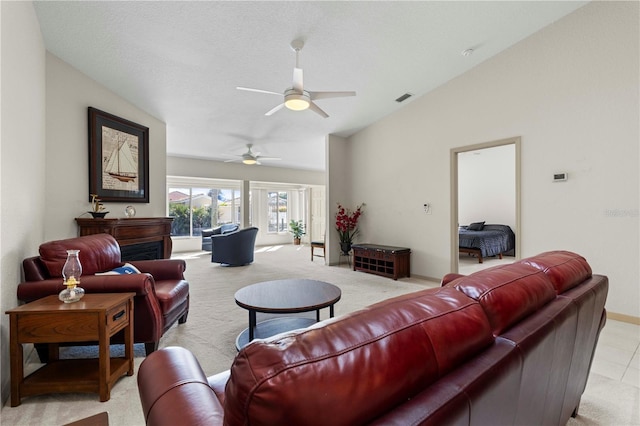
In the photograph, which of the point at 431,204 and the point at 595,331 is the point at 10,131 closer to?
the point at 595,331

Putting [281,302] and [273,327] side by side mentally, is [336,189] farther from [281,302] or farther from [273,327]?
[281,302]

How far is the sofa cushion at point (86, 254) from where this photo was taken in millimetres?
2084

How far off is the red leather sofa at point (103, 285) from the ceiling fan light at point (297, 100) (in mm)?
2079

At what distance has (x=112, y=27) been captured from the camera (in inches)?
105

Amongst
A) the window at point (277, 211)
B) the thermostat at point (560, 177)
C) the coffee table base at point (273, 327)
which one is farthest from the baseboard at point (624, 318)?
the window at point (277, 211)

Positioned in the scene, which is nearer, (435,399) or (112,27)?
(435,399)

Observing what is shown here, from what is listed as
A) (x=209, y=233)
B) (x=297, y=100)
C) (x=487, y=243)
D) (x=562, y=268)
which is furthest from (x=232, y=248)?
(x=562, y=268)

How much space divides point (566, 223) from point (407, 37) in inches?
111

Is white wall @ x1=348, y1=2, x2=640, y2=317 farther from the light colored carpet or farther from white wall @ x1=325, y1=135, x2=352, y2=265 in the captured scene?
white wall @ x1=325, y1=135, x2=352, y2=265

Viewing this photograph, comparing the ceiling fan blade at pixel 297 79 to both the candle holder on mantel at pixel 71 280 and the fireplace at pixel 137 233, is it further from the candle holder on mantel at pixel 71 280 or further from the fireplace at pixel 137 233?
the fireplace at pixel 137 233

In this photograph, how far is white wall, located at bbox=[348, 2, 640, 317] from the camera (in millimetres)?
3043

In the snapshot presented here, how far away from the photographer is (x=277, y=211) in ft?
31.8

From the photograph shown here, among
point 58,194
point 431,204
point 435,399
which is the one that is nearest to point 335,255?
point 431,204

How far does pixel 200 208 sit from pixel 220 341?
6594 mm
